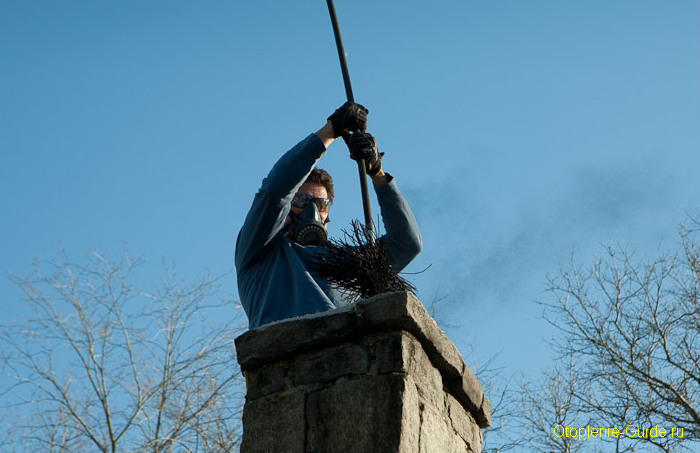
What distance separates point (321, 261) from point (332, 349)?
655 millimetres

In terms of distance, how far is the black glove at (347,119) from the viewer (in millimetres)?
3971

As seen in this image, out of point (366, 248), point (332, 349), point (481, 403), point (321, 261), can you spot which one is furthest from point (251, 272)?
point (481, 403)

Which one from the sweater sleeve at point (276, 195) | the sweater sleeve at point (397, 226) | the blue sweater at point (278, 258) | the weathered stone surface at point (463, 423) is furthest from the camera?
the sweater sleeve at point (397, 226)

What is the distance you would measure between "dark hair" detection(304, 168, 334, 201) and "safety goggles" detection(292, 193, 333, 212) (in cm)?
10

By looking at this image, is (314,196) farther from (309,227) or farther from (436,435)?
(436,435)

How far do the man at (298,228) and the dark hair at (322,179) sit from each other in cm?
2

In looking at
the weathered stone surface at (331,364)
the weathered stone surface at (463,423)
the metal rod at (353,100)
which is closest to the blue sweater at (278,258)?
the metal rod at (353,100)

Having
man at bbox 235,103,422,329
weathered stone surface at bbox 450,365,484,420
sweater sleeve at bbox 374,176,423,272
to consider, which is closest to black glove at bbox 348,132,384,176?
man at bbox 235,103,422,329

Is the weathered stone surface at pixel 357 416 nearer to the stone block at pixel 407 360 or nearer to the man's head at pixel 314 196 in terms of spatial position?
the stone block at pixel 407 360

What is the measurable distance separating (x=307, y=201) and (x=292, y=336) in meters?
1.06

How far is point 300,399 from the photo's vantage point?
309cm

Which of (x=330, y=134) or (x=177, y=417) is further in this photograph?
(x=177, y=417)

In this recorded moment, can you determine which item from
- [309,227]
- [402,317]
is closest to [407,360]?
[402,317]

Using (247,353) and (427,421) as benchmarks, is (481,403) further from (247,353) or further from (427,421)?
(247,353)
